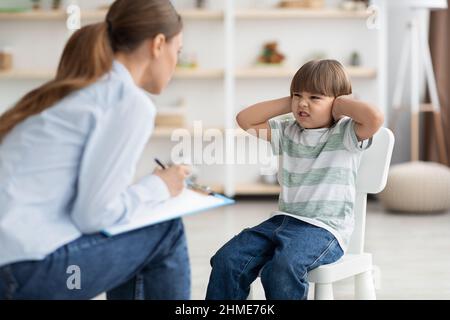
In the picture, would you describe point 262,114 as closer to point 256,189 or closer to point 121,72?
point 121,72

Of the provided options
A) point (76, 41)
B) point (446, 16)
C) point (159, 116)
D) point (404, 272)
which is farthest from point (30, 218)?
point (446, 16)

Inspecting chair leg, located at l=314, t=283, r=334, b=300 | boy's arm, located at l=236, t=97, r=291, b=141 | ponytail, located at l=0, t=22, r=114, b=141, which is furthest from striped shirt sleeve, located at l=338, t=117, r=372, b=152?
ponytail, located at l=0, t=22, r=114, b=141

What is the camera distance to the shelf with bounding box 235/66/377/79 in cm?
432

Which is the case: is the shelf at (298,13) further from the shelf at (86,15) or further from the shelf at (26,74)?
the shelf at (26,74)

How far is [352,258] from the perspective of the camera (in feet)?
5.31

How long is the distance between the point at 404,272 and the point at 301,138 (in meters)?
1.01

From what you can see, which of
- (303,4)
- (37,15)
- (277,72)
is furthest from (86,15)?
(303,4)

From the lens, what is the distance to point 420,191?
378cm

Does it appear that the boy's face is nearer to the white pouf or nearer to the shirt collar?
the shirt collar

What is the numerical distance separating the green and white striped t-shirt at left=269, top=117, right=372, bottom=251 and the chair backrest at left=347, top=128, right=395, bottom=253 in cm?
6

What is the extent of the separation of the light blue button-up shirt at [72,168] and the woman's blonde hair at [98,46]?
0.08 ft

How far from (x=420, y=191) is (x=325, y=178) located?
7.64 feet
